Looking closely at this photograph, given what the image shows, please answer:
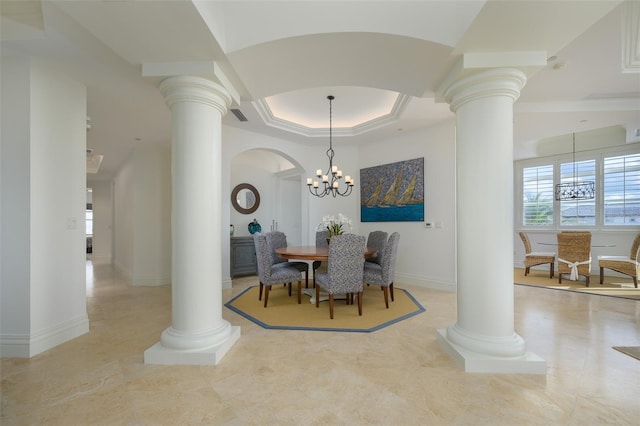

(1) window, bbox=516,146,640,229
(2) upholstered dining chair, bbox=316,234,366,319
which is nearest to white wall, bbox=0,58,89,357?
(2) upholstered dining chair, bbox=316,234,366,319

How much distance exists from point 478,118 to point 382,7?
3.59 feet

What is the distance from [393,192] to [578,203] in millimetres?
4665

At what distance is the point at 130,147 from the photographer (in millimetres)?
5184

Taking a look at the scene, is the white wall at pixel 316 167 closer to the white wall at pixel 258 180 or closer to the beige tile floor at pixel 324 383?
the white wall at pixel 258 180

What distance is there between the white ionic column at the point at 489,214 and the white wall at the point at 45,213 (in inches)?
137

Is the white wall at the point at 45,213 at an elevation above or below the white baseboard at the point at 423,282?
above

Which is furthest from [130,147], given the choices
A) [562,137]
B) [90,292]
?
[562,137]

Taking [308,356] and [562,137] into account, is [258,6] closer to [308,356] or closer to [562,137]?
[308,356]

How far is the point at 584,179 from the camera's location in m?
6.29

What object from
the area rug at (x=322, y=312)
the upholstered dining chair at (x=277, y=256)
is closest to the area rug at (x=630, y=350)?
the area rug at (x=322, y=312)

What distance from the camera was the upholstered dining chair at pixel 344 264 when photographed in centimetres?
316

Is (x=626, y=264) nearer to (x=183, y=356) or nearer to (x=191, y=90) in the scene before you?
(x=183, y=356)

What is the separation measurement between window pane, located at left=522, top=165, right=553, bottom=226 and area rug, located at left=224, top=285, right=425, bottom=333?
4935 millimetres

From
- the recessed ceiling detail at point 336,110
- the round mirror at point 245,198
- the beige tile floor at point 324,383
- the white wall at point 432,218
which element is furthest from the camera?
the round mirror at point 245,198
